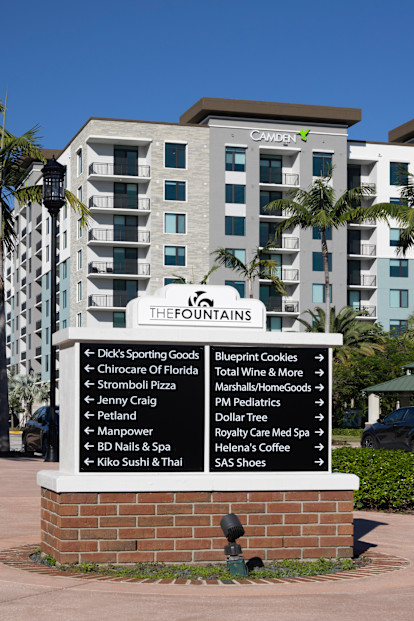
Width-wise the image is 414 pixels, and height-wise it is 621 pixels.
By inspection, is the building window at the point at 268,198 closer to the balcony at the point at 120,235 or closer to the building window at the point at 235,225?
the building window at the point at 235,225

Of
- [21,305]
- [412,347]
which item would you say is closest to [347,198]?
[412,347]

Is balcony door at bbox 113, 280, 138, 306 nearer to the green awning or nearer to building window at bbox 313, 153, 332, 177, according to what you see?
building window at bbox 313, 153, 332, 177

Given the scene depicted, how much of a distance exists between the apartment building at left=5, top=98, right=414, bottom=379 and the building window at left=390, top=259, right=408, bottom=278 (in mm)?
106

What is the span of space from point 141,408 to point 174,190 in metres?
69.8

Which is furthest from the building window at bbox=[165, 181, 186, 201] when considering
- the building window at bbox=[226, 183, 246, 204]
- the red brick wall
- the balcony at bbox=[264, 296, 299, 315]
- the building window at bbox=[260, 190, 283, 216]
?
the red brick wall

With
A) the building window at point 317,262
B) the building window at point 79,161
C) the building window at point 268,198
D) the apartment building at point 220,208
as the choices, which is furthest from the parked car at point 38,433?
the building window at point 317,262

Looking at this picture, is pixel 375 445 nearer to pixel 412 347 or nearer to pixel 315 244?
pixel 412 347

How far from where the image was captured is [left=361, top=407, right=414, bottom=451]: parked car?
1097 inches

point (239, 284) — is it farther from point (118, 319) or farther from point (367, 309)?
point (367, 309)

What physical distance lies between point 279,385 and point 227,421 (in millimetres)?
680

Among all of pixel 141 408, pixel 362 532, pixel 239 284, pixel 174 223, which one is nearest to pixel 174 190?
pixel 174 223

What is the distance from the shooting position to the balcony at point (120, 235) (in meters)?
78.0

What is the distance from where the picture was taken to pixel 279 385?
10.0 meters

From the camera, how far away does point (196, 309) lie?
999cm
